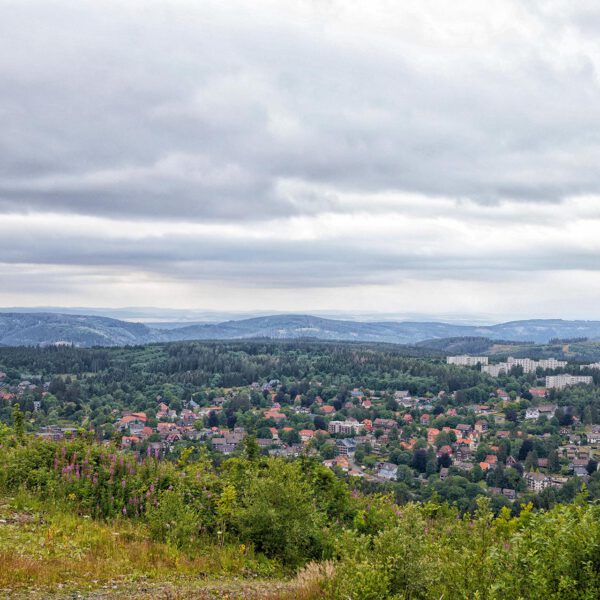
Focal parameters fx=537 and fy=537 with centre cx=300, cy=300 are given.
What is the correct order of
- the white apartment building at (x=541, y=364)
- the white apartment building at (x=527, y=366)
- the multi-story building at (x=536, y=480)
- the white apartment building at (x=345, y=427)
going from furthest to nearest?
the white apartment building at (x=541, y=364) < the white apartment building at (x=527, y=366) < the white apartment building at (x=345, y=427) < the multi-story building at (x=536, y=480)

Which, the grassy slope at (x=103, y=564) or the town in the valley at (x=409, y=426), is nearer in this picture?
the grassy slope at (x=103, y=564)

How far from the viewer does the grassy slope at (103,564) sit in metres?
6.91

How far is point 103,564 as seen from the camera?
7.75m

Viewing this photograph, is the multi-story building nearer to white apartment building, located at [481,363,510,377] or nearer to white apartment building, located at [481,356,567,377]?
white apartment building, located at [481,356,567,377]

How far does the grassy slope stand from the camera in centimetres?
691

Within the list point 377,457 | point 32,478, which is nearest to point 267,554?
point 32,478

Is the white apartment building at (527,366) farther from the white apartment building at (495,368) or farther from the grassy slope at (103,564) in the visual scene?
the grassy slope at (103,564)

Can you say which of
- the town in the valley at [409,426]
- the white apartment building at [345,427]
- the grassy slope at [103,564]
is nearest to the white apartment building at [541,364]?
the town in the valley at [409,426]

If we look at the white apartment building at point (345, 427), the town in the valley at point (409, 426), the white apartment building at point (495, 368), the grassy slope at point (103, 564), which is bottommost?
the white apartment building at point (345, 427)

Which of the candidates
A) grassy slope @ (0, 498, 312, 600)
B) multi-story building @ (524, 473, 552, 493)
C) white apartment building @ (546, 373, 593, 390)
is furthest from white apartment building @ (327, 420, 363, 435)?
grassy slope @ (0, 498, 312, 600)

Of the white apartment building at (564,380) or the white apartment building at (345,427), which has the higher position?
the white apartment building at (564,380)

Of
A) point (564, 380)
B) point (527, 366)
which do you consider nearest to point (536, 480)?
point (564, 380)

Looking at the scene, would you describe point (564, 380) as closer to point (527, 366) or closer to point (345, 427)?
point (527, 366)

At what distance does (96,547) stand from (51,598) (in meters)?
2.07
